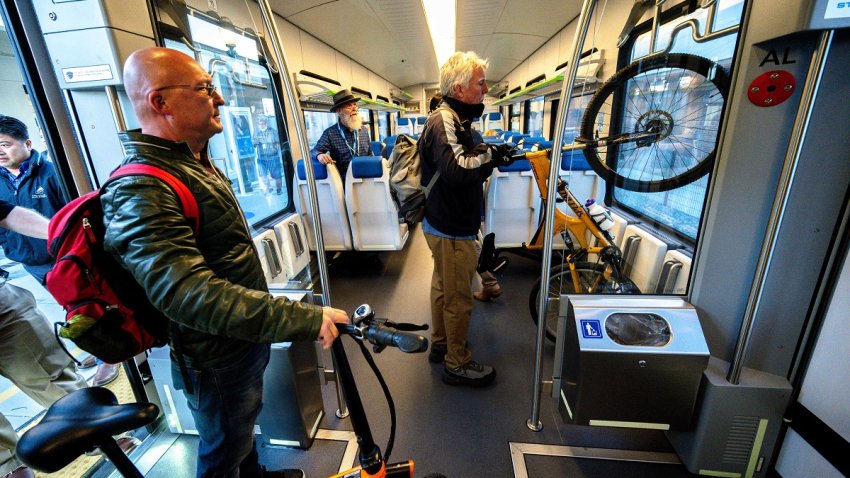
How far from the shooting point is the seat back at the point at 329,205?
3.65 meters

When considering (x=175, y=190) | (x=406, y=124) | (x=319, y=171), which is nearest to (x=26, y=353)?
(x=175, y=190)

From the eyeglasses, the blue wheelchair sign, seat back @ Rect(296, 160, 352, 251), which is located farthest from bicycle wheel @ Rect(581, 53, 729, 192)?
seat back @ Rect(296, 160, 352, 251)

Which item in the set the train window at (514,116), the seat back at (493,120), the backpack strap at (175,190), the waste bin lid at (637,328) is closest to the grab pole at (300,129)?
the backpack strap at (175,190)

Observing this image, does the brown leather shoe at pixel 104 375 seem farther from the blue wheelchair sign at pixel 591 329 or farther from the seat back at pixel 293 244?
the blue wheelchair sign at pixel 591 329

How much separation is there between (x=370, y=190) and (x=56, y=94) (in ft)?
7.91

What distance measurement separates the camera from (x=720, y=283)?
1534 mm

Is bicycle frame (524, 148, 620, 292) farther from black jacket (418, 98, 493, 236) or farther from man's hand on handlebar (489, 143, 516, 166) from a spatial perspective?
black jacket (418, 98, 493, 236)

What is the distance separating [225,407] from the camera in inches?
47.3

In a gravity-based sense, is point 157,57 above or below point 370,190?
above

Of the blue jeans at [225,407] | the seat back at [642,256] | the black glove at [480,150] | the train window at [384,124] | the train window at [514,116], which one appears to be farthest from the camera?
the train window at [384,124]

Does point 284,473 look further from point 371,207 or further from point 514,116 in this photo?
point 514,116

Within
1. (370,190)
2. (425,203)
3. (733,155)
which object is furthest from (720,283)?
(370,190)

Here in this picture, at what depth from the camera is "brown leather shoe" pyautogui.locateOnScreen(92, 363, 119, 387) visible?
2467mm

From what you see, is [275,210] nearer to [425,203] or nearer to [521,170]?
→ [425,203]
